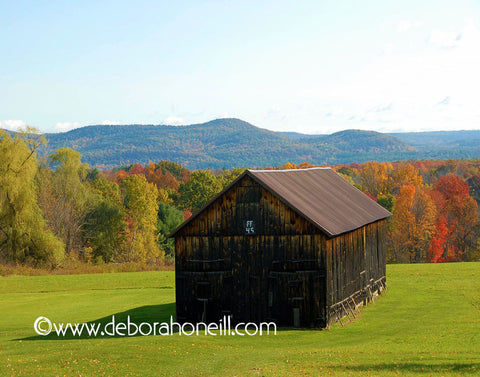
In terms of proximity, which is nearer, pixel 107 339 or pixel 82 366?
pixel 82 366

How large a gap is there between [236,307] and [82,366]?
11959mm

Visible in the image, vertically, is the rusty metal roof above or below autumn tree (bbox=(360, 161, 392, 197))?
below

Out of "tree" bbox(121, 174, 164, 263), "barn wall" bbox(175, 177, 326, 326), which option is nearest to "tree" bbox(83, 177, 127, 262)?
"tree" bbox(121, 174, 164, 263)

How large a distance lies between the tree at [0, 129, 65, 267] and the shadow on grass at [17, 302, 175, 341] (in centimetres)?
3448

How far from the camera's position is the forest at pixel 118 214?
72.4 m

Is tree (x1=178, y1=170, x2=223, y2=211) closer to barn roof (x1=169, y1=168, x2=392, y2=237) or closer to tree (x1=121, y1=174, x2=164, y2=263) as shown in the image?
tree (x1=121, y1=174, x2=164, y2=263)

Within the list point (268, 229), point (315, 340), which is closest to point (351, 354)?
point (315, 340)

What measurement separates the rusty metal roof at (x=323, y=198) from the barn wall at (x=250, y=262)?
0.66 metres

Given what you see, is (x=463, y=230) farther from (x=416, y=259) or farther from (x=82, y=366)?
(x=82, y=366)

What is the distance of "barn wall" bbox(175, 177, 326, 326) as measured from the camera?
33594 millimetres

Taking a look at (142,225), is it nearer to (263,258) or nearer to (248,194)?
(248,194)

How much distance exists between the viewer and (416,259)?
4028 inches

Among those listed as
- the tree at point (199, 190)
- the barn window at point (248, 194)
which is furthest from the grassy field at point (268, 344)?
the tree at point (199, 190)

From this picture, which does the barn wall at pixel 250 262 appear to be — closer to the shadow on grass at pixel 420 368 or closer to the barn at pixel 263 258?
the barn at pixel 263 258
